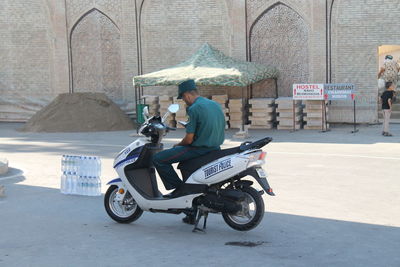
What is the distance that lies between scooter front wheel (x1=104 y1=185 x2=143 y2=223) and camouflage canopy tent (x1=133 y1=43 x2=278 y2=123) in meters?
11.0

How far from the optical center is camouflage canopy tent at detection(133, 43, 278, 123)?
1866cm

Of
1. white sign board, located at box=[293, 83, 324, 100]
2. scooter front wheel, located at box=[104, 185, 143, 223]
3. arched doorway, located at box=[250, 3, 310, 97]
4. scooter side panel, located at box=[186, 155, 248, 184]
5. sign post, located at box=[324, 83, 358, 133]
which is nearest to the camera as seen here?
scooter side panel, located at box=[186, 155, 248, 184]

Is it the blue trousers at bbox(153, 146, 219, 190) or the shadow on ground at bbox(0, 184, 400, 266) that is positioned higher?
the blue trousers at bbox(153, 146, 219, 190)

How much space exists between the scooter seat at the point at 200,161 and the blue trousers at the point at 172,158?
53 mm

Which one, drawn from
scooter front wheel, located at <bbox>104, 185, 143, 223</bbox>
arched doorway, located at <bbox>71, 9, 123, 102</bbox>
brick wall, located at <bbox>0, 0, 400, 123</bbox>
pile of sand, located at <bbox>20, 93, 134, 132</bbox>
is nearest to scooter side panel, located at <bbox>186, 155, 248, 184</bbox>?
scooter front wheel, located at <bbox>104, 185, 143, 223</bbox>

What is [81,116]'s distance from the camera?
71.6 feet

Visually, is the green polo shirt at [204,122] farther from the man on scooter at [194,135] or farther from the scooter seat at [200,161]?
the scooter seat at [200,161]

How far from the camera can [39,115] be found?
74.1ft

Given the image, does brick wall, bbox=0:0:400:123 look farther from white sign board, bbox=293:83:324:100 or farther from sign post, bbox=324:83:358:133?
white sign board, bbox=293:83:324:100

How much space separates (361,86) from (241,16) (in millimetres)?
4724

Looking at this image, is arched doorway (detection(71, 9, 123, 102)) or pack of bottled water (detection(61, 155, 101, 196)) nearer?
pack of bottled water (detection(61, 155, 101, 196))

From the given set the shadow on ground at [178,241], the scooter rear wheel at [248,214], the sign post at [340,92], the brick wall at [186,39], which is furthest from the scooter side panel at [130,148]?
the brick wall at [186,39]

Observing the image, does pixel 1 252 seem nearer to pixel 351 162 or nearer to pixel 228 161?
pixel 228 161

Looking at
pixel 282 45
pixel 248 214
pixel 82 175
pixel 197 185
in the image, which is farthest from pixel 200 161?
pixel 282 45
